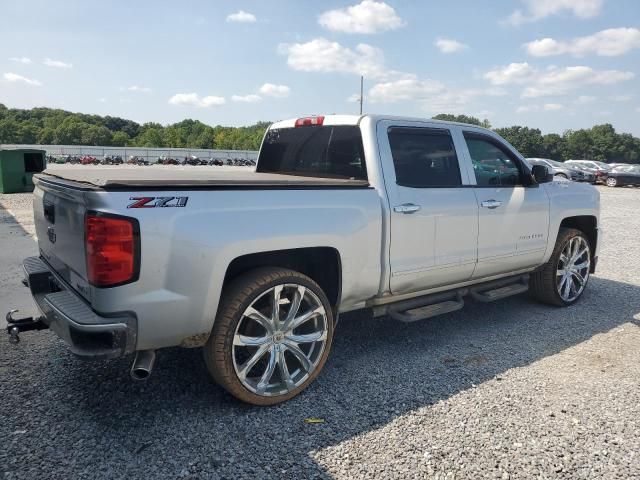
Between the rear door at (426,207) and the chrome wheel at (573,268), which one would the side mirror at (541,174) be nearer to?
the chrome wheel at (573,268)

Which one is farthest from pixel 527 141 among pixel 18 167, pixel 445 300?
pixel 445 300

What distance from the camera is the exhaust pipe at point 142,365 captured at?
2.58m

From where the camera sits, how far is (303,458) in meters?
2.57

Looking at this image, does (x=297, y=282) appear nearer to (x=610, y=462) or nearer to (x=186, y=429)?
(x=186, y=429)

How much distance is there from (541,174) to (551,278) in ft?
3.88

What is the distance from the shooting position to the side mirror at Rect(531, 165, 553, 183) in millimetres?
4656

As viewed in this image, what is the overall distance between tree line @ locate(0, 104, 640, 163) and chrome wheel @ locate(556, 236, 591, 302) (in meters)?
78.4

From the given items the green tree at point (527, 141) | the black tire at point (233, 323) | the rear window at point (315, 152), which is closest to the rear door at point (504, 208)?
the rear window at point (315, 152)

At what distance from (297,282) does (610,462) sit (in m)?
2.02

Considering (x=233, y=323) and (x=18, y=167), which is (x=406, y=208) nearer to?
(x=233, y=323)

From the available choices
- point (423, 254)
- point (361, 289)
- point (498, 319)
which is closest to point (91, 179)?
point (361, 289)

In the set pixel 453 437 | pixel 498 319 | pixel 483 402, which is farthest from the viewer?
pixel 498 319

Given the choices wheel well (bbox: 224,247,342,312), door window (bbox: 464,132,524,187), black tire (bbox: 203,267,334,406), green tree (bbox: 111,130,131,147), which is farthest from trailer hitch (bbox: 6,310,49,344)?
green tree (bbox: 111,130,131,147)

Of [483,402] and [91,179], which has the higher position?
[91,179]
